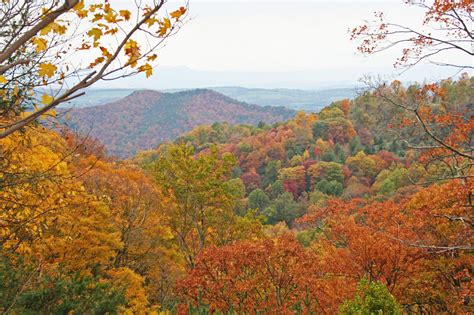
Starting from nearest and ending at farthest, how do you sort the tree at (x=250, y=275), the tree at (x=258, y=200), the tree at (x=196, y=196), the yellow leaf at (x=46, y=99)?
1. the yellow leaf at (x=46, y=99)
2. the tree at (x=250, y=275)
3. the tree at (x=196, y=196)
4. the tree at (x=258, y=200)

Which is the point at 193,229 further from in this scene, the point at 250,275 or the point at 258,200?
the point at 258,200

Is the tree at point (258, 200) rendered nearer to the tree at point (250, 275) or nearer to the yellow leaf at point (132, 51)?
the tree at point (250, 275)

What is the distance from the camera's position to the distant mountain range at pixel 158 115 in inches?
5438

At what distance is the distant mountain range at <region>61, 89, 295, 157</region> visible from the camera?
453ft

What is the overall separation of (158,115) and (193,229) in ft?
488

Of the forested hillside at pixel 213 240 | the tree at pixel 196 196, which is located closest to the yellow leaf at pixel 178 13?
the forested hillside at pixel 213 240

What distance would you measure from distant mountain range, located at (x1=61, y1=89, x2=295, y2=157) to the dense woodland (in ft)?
361

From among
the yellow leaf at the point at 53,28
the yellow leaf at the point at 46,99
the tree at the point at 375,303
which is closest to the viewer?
the yellow leaf at the point at 46,99

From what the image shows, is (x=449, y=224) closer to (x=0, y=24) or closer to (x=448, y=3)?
(x=448, y=3)

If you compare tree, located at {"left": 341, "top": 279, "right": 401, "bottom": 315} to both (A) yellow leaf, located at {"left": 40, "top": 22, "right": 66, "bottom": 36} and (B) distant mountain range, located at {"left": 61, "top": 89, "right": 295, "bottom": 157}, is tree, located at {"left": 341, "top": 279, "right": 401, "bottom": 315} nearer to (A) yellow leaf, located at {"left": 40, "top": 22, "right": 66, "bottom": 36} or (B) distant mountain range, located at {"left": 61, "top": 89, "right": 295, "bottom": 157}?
(A) yellow leaf, located at {"left": 40, "top": 22, "right": 66, "bottom": 36}

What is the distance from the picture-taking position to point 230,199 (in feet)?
55.4

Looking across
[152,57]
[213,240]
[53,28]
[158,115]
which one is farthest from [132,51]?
[158,115]

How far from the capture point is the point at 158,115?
162m

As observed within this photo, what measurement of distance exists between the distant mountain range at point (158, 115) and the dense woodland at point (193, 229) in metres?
110
